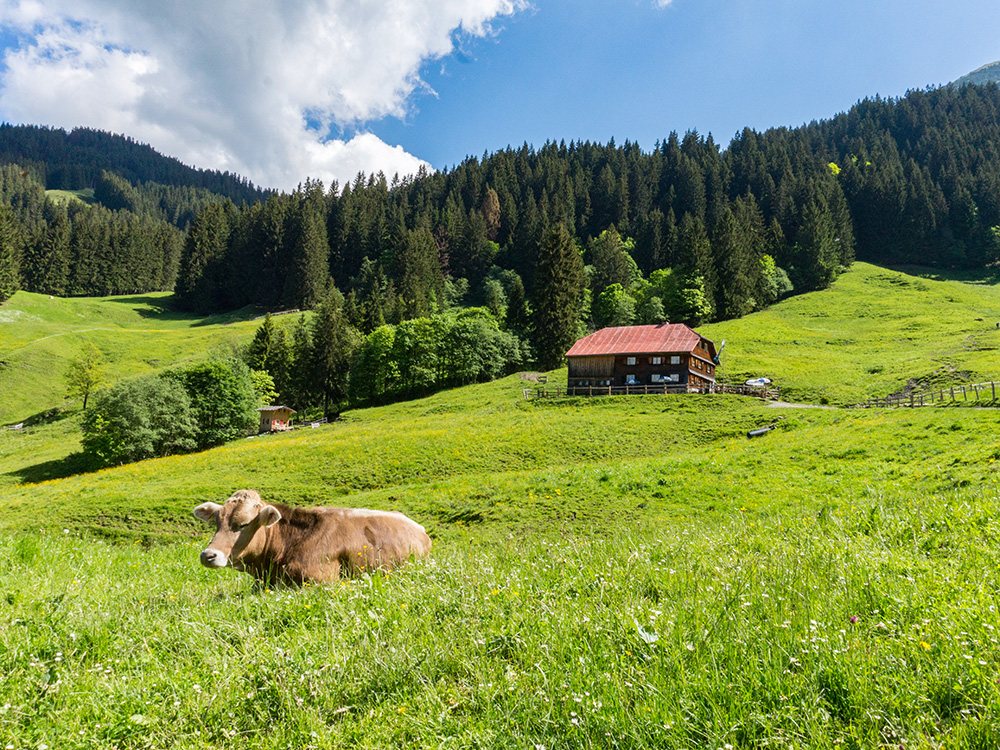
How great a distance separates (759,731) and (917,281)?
13764 cm

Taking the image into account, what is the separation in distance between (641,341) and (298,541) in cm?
5675

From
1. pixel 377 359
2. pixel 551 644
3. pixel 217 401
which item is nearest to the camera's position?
pixel 551 644

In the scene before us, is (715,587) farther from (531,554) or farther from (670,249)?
(670,249)

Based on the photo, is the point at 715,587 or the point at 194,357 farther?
the point at 194,357

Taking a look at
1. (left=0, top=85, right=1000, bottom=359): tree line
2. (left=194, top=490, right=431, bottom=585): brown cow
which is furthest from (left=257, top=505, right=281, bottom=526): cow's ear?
(left=0, top=85, right=1000, bottom=359): tree line

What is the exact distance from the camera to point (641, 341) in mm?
60375

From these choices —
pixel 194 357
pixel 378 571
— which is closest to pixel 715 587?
pixel 378 571

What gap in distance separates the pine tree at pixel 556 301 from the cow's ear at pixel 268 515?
75.9 m

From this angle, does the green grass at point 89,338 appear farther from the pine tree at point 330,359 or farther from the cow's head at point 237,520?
the cow's head at point 237,520

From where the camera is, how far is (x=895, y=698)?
2.63m

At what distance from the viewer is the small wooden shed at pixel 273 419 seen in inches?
2569

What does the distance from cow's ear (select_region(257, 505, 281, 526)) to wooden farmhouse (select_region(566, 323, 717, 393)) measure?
49.3 metres

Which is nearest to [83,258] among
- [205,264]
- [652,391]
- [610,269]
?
[205,264]

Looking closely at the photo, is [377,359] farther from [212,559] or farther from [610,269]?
[212,559]
